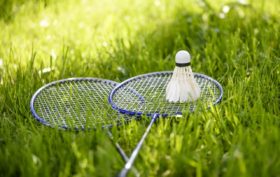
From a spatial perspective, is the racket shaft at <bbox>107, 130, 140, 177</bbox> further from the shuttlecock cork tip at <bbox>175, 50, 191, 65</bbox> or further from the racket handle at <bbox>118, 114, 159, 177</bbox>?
the shuttlecock cork tip at <bbox>175, 50, 191, 65</bbox>

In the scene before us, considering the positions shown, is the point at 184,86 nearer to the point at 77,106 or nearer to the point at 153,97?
the point at 153,97

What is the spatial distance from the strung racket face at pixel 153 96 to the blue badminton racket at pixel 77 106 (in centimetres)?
6

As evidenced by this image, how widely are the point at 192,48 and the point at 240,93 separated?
0.81 m

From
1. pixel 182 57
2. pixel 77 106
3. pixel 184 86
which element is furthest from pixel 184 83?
pixel 77 106

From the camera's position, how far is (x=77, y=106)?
2.19 metres

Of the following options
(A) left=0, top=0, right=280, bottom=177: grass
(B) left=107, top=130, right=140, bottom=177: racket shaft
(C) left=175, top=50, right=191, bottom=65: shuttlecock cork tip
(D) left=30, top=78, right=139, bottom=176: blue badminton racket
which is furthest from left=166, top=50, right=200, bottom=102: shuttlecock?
(B) left=107, top=130, right=140, bottom=177: racket shaft

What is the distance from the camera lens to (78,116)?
2148 millimetres

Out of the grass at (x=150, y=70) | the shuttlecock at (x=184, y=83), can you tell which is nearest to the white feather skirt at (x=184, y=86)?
the shuttlecock at (x=184, y=83)

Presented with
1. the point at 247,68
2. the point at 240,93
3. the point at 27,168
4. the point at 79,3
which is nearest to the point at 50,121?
the point at 27,168

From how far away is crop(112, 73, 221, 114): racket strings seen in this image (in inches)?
84.2

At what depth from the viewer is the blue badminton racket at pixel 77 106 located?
80.6 inches

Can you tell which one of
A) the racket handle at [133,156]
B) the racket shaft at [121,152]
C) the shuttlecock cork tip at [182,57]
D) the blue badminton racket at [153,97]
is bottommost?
the racket shaft at [121,152]

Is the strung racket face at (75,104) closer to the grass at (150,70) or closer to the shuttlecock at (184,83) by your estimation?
the grass at (150,70)

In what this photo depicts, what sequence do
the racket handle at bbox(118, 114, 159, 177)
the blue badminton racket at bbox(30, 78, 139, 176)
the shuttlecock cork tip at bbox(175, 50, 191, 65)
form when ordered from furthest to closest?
1. the shuttlecock cork tip at bbox(175, 50, 191, 65)
2. the blue badminton racket at bbox(30, 78, 139, 176)
3. the racket handle at bbox(118, 114, 159, 177)
